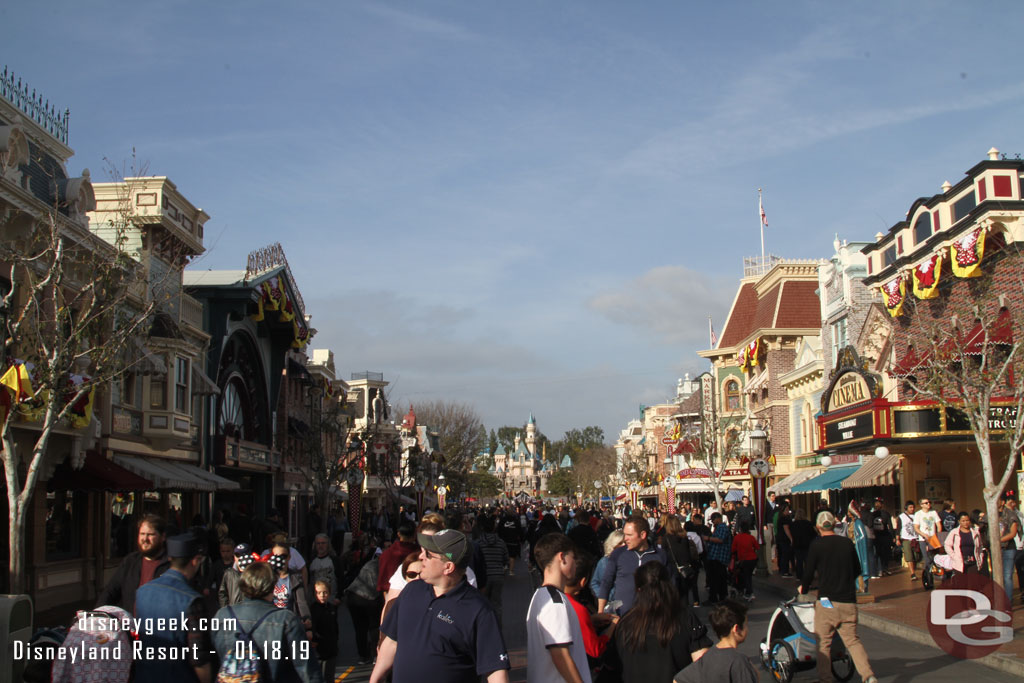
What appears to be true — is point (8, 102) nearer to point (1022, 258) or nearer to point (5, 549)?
point (5, 549)

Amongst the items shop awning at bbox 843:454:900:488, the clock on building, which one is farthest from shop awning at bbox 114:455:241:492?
shop awning at bbox 843:454:900:488

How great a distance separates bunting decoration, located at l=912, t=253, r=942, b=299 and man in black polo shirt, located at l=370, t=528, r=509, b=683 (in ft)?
74.0

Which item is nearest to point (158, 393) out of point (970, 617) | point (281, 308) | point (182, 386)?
point (182, 386)

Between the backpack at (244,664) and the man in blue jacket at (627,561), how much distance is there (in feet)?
11.8

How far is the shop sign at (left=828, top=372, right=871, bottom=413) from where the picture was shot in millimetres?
26625

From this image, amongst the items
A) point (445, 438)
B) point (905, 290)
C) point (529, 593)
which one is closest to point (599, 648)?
point (529, 593)

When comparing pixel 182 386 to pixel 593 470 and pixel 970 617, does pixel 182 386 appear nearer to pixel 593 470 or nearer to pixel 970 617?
pixel 970 617

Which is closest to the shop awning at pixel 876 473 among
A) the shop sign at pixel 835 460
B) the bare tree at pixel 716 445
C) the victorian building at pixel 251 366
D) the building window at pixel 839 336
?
the shop sign at pixel 835 460

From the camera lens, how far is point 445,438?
8012 cm

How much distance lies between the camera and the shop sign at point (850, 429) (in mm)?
25122

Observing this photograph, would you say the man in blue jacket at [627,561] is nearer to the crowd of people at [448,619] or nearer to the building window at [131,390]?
the crowd of people at [448,619]

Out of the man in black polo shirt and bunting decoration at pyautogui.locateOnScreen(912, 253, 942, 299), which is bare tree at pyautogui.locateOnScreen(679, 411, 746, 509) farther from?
the man in black polo shirt

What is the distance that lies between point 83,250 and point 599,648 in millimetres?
16819

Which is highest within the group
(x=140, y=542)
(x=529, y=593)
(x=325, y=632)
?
(x=140, y=542)
